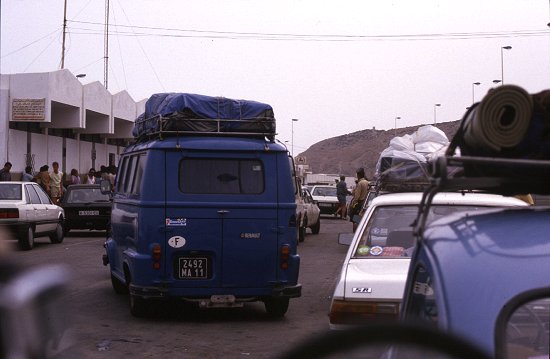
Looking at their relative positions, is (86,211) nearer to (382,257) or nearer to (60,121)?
(382,257)

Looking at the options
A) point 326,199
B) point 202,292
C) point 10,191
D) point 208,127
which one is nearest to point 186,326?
point 202,292

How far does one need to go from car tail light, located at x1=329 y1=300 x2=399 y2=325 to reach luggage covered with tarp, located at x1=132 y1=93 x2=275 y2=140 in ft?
15.6

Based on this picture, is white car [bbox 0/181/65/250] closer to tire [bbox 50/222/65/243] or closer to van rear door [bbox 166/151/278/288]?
tire [bbox 50/222/65/243]

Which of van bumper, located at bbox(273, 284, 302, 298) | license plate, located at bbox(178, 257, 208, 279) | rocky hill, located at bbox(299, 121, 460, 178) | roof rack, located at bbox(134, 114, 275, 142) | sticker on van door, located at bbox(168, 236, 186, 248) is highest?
rocky hill, located at bbox(299, 121, 460, 178)

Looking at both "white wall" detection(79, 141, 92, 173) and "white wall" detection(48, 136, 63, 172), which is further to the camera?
"white wall" detection(79, 141, 92, 173)

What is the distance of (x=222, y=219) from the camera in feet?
35.6

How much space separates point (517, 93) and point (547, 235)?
51 centimetres

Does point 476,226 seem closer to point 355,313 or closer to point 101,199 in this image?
point 355,313

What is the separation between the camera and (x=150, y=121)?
11.7m

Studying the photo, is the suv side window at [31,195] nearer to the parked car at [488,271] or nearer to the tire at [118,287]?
the tire at [118,287]

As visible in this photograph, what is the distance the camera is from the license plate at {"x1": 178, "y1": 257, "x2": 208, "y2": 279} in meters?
10.8

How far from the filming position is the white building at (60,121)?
3919 cm

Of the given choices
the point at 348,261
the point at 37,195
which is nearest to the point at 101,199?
the point at 37,195

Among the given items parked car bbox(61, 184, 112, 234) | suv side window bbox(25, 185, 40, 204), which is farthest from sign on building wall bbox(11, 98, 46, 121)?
suv side window bbox(25, 185, 40, 204)
